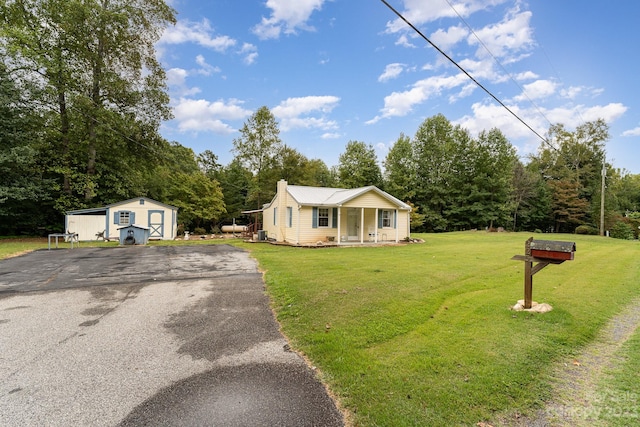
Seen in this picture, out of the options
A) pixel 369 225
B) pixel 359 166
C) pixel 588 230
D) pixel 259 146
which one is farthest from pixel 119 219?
pixel 588 230

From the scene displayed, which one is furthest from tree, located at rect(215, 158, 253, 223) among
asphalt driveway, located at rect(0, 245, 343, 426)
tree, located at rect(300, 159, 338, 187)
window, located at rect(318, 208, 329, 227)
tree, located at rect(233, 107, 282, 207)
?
asphalt driveway, located at rect(0, 245, 343, 426)

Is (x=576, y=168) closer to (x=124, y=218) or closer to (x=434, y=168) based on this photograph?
(x=434, y=168)

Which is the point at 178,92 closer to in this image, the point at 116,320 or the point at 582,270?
the point at 116,320

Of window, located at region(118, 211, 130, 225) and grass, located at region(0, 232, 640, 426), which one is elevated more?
window, located at region(118, 211, 130, 225)

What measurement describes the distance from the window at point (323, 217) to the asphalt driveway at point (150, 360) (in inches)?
392

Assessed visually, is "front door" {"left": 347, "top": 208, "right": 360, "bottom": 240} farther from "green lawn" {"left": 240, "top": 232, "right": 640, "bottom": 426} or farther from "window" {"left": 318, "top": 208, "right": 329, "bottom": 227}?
"green lawn" {"left": 240, "top": 232, "right": 640, "bottom": 426}

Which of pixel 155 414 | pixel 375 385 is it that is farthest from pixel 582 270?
pixel 155 414

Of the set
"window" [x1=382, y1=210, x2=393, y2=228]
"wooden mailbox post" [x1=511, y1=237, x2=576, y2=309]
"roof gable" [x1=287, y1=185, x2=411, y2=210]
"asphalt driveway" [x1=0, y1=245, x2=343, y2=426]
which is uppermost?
"roof gable" [x1=287, y1=185, x2=411, y2=210]

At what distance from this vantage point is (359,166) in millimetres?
35344

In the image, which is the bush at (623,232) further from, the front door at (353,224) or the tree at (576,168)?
the front door at (353,224)

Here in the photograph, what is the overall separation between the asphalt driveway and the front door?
11.4m

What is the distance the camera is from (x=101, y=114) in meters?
19.4

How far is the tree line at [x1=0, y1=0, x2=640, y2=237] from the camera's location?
714 inches

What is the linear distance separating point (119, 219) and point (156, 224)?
212 centimetres
